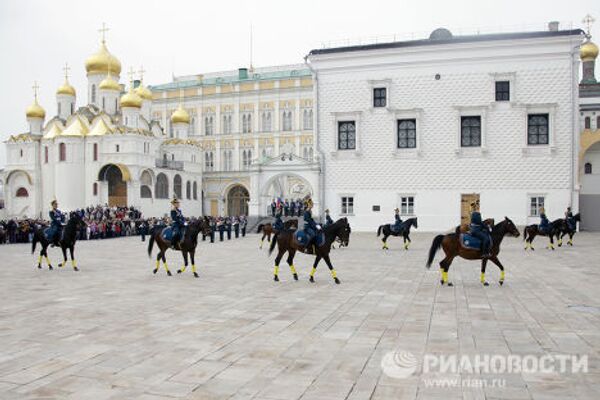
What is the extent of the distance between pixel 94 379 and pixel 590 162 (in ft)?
124

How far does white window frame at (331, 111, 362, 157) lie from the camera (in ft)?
108

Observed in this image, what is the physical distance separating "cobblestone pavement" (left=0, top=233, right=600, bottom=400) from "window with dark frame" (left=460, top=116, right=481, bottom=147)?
1799cm

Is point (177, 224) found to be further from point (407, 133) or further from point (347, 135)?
point (407, 133)

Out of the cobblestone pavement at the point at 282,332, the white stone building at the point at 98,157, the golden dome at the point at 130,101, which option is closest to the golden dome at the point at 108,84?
the white stone building at the point at 98,157

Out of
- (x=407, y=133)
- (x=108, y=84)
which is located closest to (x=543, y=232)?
(x=407, y=133)

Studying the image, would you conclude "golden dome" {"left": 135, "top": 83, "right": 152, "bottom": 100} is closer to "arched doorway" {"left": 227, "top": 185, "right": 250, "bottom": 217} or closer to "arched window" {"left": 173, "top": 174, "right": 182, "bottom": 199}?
"arched window" {"left": 173, "top": 174, "right": 182, "bottom": 199}

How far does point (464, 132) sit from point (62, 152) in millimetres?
33634

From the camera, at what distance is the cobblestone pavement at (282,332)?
5309 millimetres

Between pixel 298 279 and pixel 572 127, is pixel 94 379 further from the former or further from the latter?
pixel 572 127

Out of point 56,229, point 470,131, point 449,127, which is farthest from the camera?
point 449,127

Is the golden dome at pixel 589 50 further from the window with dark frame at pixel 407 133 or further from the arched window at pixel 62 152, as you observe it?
the arched window at pixel 62 152

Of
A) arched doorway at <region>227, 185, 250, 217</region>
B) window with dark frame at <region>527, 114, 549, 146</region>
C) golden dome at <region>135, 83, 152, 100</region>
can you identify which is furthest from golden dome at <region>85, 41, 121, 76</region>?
window with dark frame at <region>527, 114, 549, 146</region>

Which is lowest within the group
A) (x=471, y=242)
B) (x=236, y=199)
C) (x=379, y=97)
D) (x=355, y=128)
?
(x=471, y=242)

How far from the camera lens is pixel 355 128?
109 feet
